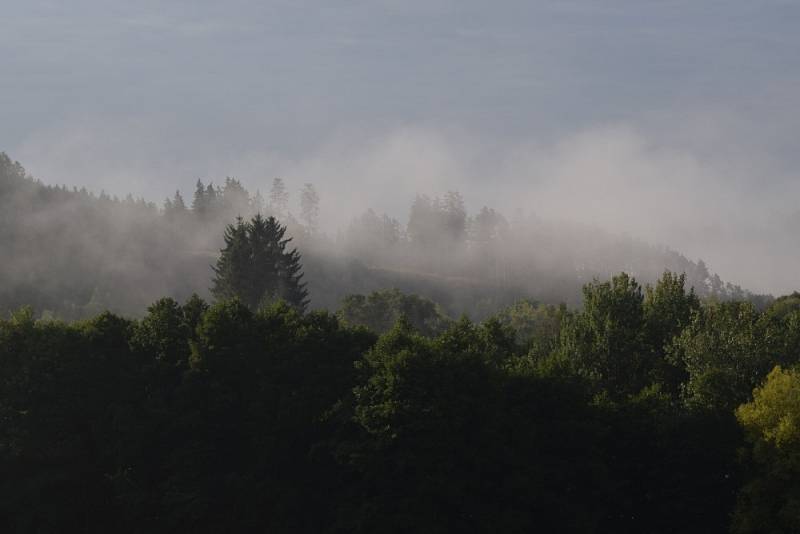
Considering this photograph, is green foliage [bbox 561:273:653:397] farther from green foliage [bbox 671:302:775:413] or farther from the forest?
the forest

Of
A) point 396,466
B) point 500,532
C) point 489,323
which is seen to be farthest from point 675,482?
point 489,323

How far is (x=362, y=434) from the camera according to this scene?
209ft

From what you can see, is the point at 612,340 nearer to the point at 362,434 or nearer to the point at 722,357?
the point at 722,357

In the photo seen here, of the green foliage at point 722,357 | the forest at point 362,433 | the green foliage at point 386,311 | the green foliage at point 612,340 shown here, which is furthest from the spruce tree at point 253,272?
the green foliage at point 722,357

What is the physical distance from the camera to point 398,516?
198ft

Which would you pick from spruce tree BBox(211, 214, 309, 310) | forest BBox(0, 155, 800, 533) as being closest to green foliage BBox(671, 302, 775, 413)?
forest BBox(0, 155, 800, 533)

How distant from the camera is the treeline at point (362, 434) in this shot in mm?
62562

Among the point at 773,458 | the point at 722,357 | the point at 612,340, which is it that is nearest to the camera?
the point at 773,458

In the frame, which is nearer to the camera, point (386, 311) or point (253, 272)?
point (253, 272)

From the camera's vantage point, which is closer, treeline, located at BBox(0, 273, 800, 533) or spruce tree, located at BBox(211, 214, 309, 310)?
treeline, located at BBox(0, 273, 800, 533)

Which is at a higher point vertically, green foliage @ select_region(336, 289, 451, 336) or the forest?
green foliage @ select_region(336, 289, 451, 336)

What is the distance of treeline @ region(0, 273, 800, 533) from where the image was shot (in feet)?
205

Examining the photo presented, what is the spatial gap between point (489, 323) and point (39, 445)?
111ft

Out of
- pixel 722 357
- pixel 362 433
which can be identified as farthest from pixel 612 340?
pixel 362 433
